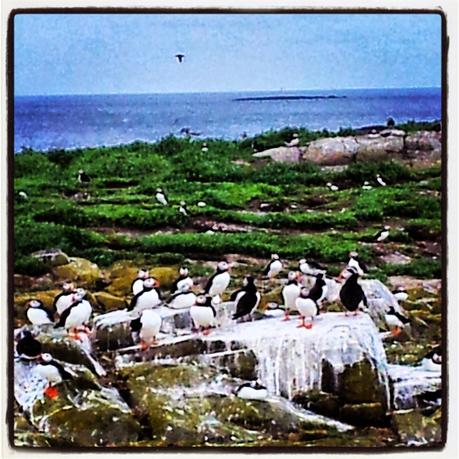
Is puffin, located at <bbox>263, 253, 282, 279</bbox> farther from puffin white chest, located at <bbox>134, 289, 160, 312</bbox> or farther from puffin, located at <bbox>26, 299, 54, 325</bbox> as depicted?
puffin, located at <bbox>26, 299, 54, 325</bbox>

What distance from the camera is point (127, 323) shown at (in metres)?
1.99

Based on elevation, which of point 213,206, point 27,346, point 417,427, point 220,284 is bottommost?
point 417,427

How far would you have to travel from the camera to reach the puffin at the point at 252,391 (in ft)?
6.50

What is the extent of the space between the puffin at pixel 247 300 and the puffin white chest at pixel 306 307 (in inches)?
2.8

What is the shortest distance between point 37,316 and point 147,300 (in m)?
0.19

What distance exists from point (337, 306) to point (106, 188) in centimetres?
45

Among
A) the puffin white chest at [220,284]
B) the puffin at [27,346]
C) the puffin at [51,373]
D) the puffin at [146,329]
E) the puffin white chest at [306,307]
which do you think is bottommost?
the puffin at [51,373]

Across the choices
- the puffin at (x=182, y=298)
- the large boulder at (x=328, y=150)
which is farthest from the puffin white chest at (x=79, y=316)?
the large boulder at (x=328, y=150)

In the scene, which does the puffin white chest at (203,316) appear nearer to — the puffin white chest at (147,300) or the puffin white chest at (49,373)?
the puffin white chest at (147,300)

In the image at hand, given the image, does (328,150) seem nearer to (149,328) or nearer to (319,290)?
(319,290)

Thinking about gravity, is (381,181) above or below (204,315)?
above

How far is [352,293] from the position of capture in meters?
2.00

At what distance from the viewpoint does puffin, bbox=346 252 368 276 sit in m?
2.01

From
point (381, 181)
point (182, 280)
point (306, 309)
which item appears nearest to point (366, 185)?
point (381, 181)
